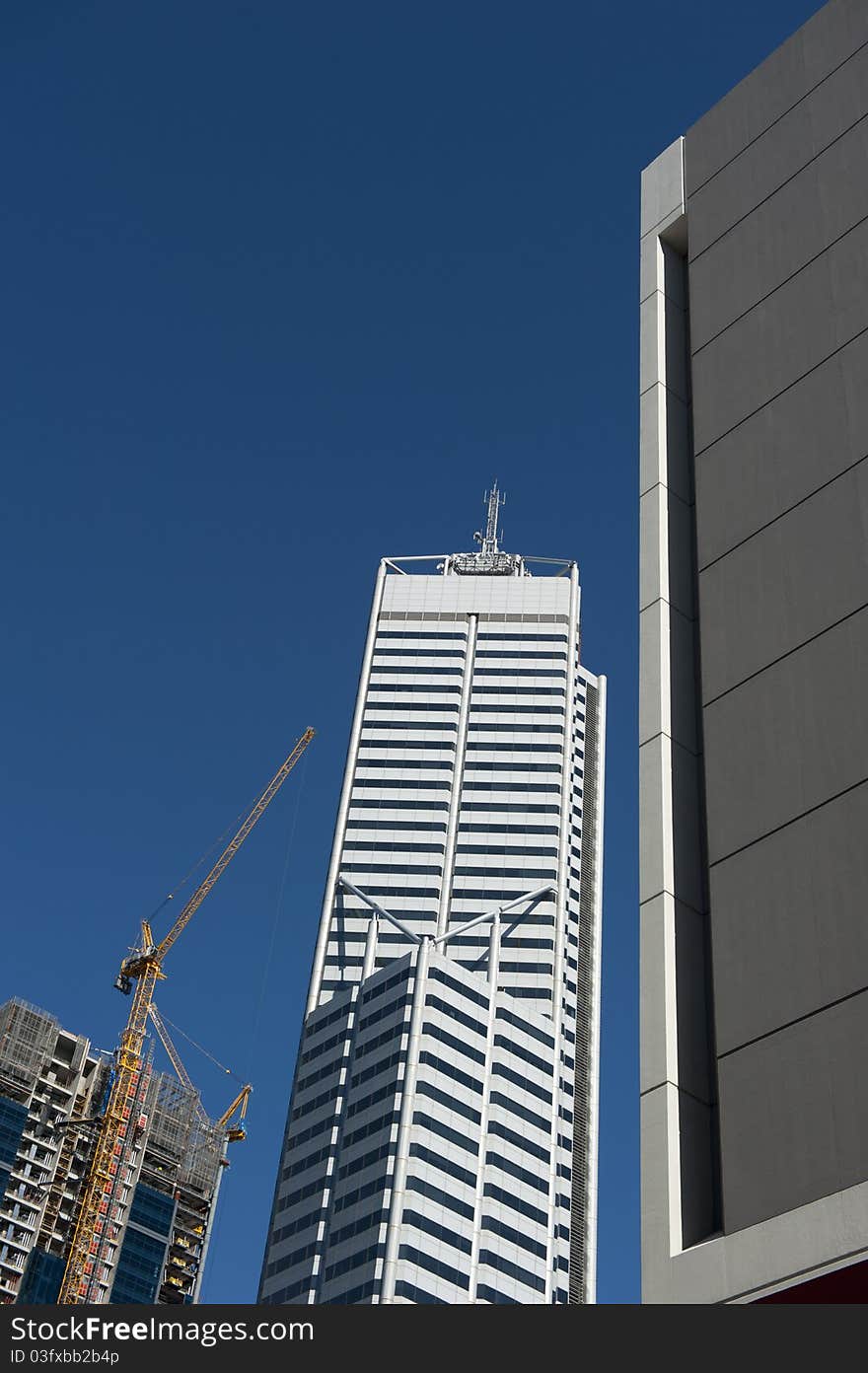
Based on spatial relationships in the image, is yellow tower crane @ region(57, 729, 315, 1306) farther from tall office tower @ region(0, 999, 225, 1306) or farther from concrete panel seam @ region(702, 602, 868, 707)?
concrete panel seam @ region(702, 602, 868, 707)

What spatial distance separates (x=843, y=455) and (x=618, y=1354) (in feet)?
35.7

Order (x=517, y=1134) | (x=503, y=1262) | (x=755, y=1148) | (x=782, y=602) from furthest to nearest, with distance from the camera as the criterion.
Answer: (x=517, y=1134)
(x=503, y=1262)
(x=782, y=602)
(x=755, y=1148)

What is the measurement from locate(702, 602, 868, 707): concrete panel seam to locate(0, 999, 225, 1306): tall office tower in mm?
166472

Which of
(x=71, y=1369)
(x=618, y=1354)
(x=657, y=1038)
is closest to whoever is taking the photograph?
(x=618, y=1354)

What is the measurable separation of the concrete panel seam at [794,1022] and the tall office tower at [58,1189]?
167 m

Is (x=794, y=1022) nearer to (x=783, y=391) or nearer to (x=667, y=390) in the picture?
(x=783, y=391)

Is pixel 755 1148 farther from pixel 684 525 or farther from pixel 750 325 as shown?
pixel 750 325

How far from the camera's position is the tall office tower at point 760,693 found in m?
14.8

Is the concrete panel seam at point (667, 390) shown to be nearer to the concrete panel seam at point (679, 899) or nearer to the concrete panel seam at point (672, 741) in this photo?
the concrete panel seam at point (672, 741)

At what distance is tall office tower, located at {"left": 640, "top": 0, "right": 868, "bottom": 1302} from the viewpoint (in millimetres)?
14789

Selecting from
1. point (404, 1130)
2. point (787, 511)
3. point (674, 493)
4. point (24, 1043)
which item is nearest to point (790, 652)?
point (787, 511)

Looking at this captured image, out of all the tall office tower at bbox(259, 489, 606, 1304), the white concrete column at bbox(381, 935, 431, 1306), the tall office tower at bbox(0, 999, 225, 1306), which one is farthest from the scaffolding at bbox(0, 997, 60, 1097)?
A: the white concrete column at bbox(381, 935, 431, 1306)

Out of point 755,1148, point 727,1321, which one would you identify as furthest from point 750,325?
point 727,1321

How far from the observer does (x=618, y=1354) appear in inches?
450
